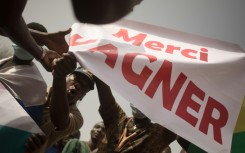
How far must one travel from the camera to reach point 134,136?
3.02 metres

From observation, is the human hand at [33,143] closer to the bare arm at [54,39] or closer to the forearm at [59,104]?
the forearm at [59,104]

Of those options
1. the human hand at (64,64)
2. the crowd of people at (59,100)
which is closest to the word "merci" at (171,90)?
the human hand at (64,64)

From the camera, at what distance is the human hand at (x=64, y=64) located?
7.82ft

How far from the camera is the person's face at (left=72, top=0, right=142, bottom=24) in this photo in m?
0.87

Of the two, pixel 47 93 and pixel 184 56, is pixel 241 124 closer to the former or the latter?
pixel 184 56

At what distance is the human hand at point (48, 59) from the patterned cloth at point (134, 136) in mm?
805

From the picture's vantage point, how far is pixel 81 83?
309cm

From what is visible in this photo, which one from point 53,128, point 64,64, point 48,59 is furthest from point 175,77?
point 53,128

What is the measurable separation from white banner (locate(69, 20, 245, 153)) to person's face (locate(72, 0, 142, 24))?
130cm

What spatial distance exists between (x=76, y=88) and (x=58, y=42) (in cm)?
65

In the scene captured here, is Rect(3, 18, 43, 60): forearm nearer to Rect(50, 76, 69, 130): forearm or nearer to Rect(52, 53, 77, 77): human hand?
Rect(52, 53, 77, 77): human hand

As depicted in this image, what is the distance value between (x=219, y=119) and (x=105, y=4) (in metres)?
1.67

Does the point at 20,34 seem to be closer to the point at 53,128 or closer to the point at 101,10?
the point at 101,10

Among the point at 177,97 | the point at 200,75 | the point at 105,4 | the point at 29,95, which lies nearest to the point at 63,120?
the point at 29,95
